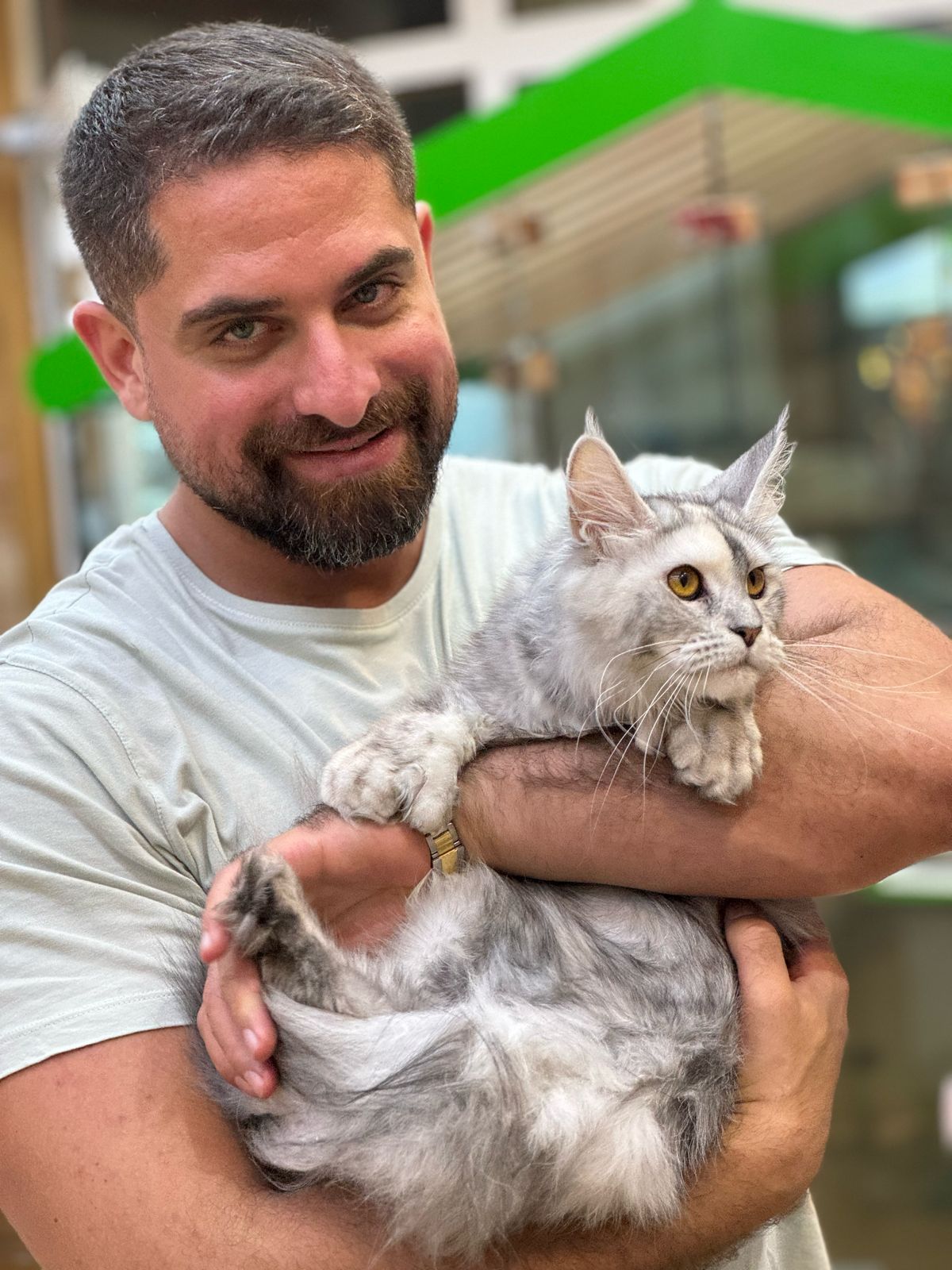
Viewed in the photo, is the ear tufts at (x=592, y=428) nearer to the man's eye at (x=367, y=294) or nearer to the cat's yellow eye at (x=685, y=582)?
the cat's yellow eye at (x=685, y=582)

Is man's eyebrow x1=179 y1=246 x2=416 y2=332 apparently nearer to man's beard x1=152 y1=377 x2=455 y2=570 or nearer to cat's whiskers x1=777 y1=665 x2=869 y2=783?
man's beard x1=152 y1=377 x2=455 y2=570

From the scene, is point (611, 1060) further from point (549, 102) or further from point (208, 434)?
point (549, 102)

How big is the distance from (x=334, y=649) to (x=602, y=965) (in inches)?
19.1

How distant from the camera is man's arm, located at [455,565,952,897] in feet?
4.27

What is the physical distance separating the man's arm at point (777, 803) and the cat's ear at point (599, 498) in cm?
23

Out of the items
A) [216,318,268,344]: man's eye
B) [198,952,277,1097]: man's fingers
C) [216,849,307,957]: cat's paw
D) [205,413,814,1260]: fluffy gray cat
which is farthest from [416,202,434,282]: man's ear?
[198,952,277,1097]: man's fingers

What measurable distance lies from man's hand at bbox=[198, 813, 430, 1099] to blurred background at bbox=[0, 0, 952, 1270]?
168 centimetres

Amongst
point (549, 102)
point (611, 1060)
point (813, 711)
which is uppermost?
point (549, 102)

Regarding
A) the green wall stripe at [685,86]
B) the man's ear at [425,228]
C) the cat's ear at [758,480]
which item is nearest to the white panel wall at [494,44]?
the green wall stripe at [685,86]

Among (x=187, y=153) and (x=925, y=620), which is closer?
(x=187, y=153)

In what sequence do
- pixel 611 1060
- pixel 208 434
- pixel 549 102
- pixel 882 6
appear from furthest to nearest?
pixel 882 6 → pixel 549 102 → pixel 208 434 → pixel 611 1060

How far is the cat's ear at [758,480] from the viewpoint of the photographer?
1.51 metres

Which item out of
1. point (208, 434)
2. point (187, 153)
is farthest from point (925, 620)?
point (187, 153)

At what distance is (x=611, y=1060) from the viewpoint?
4.09ft
